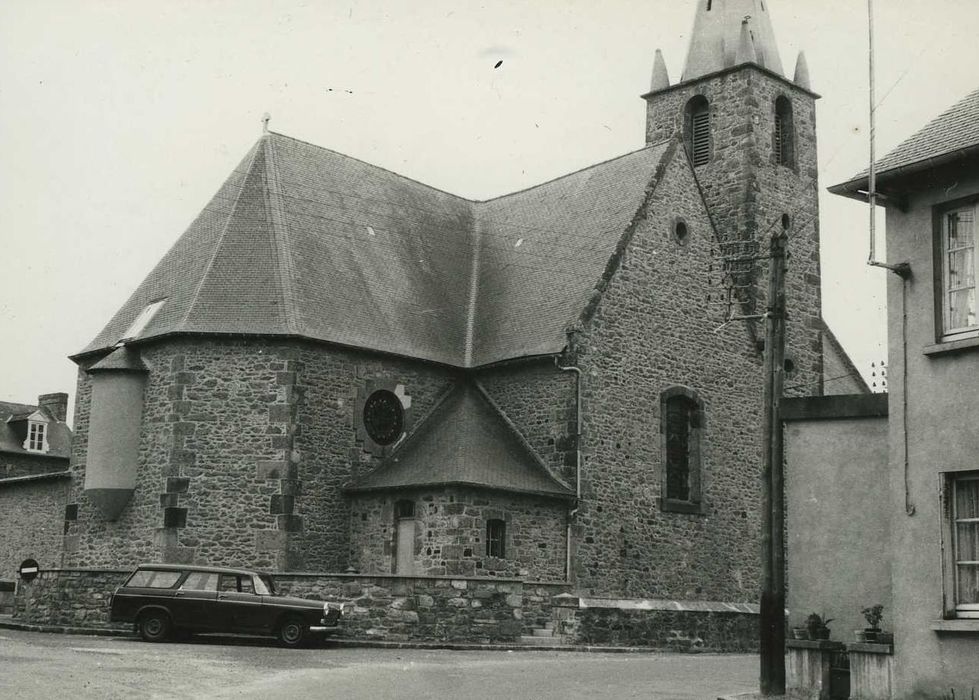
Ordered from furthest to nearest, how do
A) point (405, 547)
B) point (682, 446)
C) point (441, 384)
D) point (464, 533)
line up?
point (682, 446), point (441, 384), point (405, 547), point (464, 533)

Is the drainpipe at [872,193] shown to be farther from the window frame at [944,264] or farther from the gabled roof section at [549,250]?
the gabled roof section at [549,250]

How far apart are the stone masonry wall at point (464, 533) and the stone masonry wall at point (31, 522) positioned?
27.9 ft

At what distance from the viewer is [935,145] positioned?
1527cm

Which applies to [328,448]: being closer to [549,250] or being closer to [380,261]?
[380,261]

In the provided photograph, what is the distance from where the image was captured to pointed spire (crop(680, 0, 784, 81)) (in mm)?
38750

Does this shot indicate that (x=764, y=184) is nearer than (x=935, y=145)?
No

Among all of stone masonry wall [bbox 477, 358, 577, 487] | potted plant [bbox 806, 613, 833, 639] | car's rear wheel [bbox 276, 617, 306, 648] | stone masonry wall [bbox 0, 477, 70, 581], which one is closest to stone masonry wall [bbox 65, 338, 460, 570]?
stone masonry wall [bbox 0, 477, 70, 581]

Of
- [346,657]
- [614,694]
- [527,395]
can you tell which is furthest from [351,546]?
[614,694]

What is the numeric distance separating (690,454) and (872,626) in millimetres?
16856

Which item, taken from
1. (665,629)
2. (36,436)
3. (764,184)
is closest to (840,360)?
(764,184)

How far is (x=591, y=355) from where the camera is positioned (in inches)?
1180

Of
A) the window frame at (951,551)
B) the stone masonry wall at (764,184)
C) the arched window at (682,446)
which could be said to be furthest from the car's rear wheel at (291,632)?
the stone masonry wall at (764,184)

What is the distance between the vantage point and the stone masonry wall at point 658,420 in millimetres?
29719

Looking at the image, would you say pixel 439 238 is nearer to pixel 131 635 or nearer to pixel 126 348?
pixel 126 348
